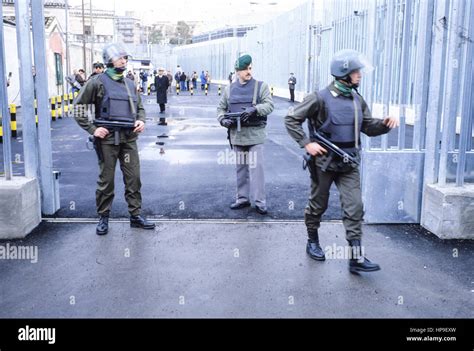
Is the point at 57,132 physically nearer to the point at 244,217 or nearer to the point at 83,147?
the point at 83,147

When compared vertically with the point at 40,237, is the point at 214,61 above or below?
above

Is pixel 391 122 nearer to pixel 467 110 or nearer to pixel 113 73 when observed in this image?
pixel 467 110

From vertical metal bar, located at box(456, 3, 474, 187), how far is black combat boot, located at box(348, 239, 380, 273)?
1.75 metres

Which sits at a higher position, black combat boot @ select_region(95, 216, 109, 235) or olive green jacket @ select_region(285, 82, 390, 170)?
olive green jacket @ select_region(285, 82, 390, 170)

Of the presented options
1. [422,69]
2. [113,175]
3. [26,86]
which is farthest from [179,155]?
[422,69]

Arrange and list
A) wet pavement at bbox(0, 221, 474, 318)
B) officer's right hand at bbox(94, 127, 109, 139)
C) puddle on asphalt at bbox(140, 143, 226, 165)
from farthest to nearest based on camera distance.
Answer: puddle on asphalt at bbox(140, 143, 226, 165)
officer's right hand at bbox(94, 127, 109, 139)
wet pavement at bbox(0, 221, 474, 318)

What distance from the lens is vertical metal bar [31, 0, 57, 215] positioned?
6.15 metres

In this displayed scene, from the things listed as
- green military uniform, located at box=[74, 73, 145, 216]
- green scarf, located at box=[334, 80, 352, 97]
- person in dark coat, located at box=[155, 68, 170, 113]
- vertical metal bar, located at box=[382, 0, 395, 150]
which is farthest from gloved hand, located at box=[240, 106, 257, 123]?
person in dark coat, located at box=[155, 68, 170, 113]

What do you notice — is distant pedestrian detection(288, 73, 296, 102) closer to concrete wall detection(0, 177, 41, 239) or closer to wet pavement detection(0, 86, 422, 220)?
wet pavement detection(0, 86, 422, 220)

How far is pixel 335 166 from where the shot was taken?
4.73m

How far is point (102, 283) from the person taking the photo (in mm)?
4543

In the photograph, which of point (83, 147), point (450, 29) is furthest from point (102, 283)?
point (83, 147)

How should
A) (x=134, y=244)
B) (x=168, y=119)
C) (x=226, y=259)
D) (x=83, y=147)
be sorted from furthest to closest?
(x=168, y=119) < (x=83, y=147) < (x=134, y=244) < (x=226, y=259)
